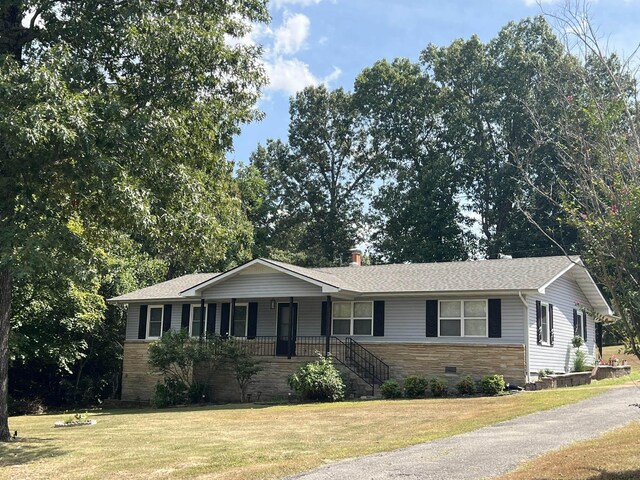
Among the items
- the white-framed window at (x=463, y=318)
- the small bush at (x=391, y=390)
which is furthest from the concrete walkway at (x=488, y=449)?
the white-framed window at (x=463, y=318)

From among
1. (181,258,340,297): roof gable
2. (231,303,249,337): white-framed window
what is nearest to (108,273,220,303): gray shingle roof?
(231,303,249,337): white-framed window

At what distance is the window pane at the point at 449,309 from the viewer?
22.9 m

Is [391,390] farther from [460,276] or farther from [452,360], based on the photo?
[460,276]

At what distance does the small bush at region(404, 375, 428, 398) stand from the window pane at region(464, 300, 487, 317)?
2861 mm

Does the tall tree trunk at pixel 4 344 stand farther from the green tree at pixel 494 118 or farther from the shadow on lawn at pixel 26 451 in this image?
the green tree at pixel 494 118

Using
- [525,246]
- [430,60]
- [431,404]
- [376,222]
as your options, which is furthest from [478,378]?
[430,60]

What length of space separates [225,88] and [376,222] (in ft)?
107

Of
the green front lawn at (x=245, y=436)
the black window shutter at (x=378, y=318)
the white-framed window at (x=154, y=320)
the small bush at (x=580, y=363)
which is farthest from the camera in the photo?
the white-framed window at (x=154, y=320)

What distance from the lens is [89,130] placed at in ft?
39.6

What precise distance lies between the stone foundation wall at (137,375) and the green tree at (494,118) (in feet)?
76.9

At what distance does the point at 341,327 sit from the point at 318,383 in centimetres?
427

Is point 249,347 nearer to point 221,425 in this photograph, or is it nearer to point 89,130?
point 221,425

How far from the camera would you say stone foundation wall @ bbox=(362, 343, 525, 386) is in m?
21.2

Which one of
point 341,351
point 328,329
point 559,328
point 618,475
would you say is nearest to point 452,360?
point 341,351
